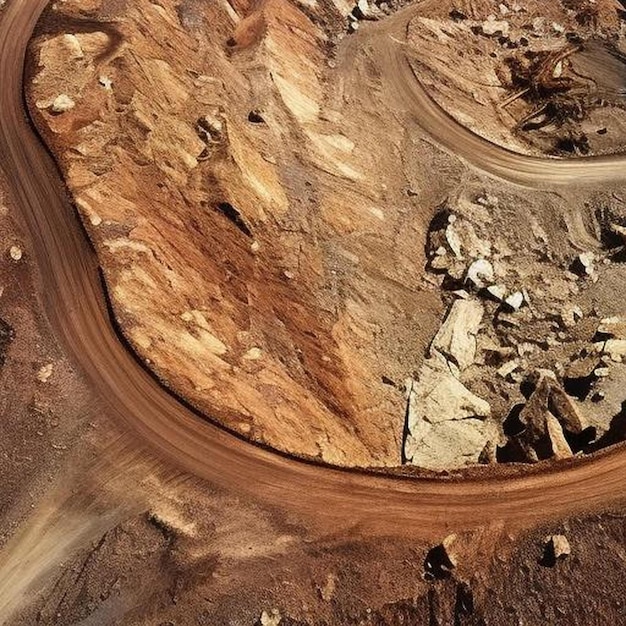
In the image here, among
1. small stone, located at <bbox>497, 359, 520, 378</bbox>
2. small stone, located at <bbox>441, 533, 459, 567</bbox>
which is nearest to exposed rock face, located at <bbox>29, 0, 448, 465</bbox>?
small stone, located at <bbox>497, 359, 520, 378</bbox>

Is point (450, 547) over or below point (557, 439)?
over

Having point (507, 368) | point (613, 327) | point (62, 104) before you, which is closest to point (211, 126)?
point (62, 104)

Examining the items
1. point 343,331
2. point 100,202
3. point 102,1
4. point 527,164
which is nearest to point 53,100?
point 100,202

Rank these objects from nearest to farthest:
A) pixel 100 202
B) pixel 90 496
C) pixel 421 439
Answer: pixel 90 496 → pixel 100 202 → pixel 421 439

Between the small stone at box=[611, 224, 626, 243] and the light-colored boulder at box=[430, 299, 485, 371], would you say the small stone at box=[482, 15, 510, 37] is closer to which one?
the small stone at box=[611, 224, 626, 243]

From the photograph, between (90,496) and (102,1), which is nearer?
(90,496)

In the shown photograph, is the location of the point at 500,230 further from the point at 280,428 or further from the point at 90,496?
the point at 90,496

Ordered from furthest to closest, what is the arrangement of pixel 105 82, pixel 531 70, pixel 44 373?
pixel 531 70
pixel 105 82
pixel 44 373

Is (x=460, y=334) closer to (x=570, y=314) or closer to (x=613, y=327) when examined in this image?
(x=570, y=314)
